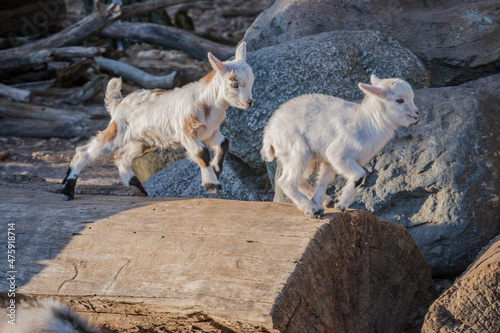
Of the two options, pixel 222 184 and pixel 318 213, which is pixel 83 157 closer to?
pixel 222 184

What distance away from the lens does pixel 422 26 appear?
7102 mm

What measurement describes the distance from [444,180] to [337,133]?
4.36ft

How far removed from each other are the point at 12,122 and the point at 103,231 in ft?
23.6

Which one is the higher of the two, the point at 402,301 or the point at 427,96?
the point at 427,96

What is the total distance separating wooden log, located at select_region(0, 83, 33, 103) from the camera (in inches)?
434

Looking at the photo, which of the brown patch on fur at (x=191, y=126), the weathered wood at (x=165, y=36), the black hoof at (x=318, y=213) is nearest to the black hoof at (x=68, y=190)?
the brown patch on fur at (x=191, y=126)

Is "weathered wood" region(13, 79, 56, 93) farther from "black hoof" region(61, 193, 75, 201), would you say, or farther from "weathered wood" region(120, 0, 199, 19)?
"black hoof" region(61, 193, 75, 201)

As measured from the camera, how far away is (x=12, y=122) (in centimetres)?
1063

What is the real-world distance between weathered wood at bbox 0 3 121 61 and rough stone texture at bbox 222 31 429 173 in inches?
249

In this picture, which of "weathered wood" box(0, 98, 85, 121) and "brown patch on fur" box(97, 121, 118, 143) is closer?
"brown patch on fur" box(97, 121, 118, 143)

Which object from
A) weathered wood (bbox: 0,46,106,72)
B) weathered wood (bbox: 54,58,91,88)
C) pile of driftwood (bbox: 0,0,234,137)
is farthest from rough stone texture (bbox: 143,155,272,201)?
weathered wood (bbox: 54,58,91,88)

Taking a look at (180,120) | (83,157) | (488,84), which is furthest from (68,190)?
(488,84)

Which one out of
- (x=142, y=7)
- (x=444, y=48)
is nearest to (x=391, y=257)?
(x=444, y=48)

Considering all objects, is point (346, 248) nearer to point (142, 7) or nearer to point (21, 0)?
point (142, 7)
